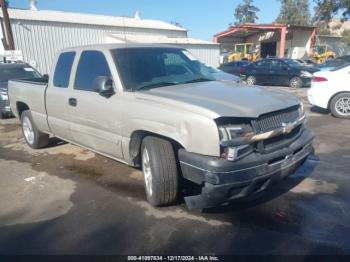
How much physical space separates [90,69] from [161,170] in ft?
6.54

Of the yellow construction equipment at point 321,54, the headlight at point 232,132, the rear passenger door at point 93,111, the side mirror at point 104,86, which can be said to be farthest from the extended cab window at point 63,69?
the yellow construction equipment at point 321,54

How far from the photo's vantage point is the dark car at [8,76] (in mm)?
10078

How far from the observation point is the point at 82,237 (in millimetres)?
3354

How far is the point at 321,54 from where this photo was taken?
35.2 metres

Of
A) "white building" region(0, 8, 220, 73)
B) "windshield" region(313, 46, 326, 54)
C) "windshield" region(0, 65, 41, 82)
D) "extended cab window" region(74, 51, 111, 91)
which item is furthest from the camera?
"windshield" region(313, 46, 326, 54)

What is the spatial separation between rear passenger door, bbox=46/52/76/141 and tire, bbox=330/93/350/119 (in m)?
6.61

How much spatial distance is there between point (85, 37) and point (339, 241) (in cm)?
2441

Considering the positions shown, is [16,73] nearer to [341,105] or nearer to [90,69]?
[90,69]

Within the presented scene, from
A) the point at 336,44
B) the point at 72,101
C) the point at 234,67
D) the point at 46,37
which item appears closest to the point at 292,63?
the point at 234,67

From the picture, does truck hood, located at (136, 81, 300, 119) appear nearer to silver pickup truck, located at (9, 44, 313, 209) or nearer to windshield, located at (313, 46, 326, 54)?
silver pickup truck, located at (9, 44, 313, 209)

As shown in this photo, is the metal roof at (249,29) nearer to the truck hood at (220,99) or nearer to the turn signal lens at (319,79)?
the turn signal lens at (319,79)

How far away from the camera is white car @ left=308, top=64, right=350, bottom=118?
8211 millimetres

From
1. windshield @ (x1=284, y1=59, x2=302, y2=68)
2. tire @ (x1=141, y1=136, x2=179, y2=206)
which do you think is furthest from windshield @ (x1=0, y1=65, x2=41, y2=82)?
windshield @ (x1=284, y1=59, x2=302, y2=68)

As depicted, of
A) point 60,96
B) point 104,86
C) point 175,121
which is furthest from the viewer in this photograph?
point 60,96
